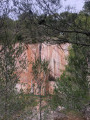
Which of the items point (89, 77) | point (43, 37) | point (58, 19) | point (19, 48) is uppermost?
point (58, 19)

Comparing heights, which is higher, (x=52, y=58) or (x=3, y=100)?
(x=52, y=58)

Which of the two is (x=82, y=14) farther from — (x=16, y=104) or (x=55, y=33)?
(x=16, y=104)

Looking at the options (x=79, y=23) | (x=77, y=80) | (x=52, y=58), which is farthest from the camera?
→ (x=52, y=58)

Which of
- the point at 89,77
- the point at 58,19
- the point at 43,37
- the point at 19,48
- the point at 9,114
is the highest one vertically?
the point at 58,19

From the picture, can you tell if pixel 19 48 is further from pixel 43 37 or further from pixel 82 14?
pixel 82 14

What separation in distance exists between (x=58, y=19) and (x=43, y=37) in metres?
0.59

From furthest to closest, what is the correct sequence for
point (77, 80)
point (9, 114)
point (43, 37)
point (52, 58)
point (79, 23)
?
point (52, 58)
point (77, 80)
point (43, 37)
point (79, 23)
point (9, 114)

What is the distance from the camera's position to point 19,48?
4.18m

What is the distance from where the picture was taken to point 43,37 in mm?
4484

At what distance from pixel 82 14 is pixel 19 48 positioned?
152cm

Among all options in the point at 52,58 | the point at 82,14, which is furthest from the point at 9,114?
the point at 52,58

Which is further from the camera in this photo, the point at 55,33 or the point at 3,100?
the point at 55,33

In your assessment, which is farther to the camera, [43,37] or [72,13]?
[43,37]

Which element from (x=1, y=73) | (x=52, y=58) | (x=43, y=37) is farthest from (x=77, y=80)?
(x=52, y=58)
